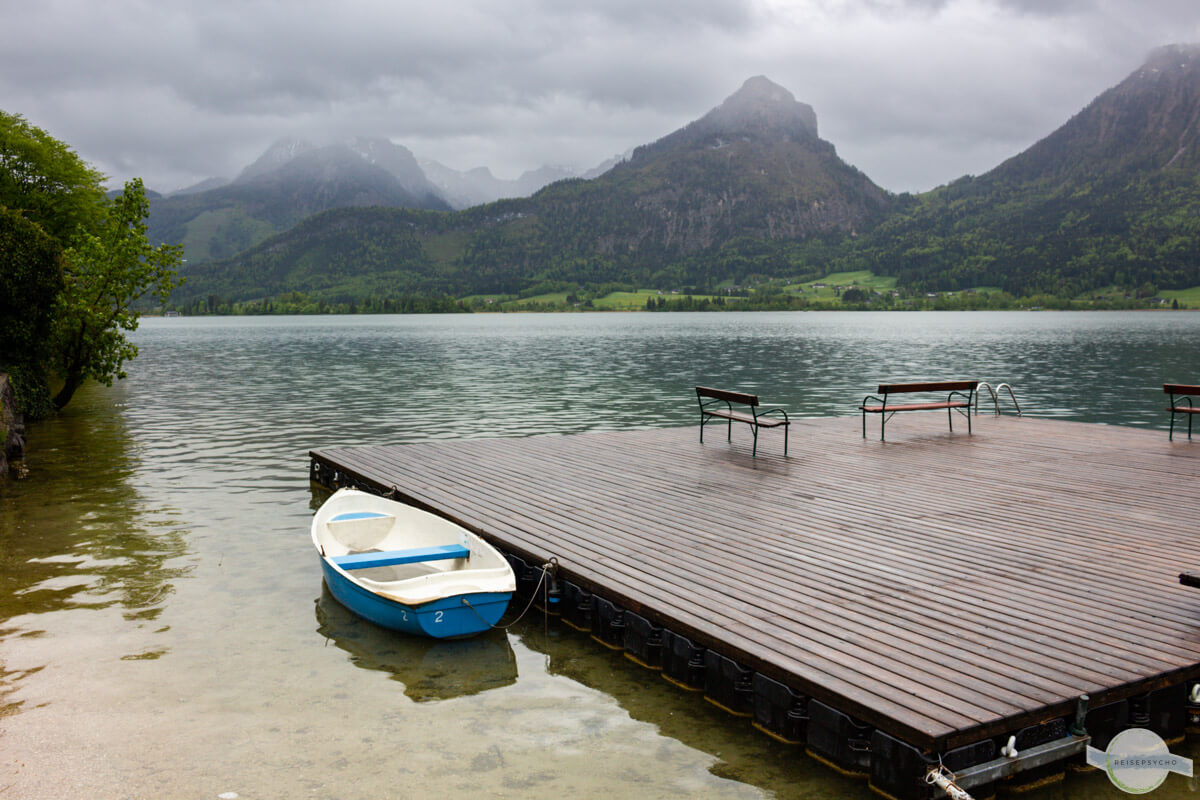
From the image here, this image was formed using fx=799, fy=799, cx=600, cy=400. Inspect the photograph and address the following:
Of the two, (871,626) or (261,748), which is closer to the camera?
(261,748)

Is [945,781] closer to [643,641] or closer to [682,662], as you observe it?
[682,662]

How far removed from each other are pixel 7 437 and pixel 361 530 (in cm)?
1176

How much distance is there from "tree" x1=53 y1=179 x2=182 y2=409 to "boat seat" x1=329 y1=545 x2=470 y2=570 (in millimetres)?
19488

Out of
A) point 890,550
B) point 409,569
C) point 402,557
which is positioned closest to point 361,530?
point 409,569

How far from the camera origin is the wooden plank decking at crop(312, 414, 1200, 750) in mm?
5434

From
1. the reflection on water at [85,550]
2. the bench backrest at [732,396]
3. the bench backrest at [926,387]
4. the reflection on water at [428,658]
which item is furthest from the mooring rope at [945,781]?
the bench backrest at [926,387]

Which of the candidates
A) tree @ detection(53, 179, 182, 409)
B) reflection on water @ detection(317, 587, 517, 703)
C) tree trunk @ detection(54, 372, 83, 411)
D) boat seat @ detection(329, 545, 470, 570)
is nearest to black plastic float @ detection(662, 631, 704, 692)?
reflection on water @ detection(317, 587, 517, 703)

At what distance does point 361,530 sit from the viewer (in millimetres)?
9867

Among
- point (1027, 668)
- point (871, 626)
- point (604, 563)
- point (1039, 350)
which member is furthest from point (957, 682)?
point (1039, 350)

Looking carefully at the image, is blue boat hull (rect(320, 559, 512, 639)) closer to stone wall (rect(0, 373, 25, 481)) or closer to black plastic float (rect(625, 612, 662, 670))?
black plastic float (rect(625, 612, 662, 670))

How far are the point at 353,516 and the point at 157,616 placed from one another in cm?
240

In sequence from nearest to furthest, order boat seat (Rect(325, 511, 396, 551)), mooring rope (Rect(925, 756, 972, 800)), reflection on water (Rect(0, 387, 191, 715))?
mooring rope (Rect(925, 756, 972, 800)), reflection on water (Rect(0, 387, 191, 715)), boat seat (Rect(325, 511, 396, 551))

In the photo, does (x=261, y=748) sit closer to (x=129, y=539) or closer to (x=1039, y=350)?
(x=129, y=539)

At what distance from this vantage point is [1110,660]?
18.2 feet
